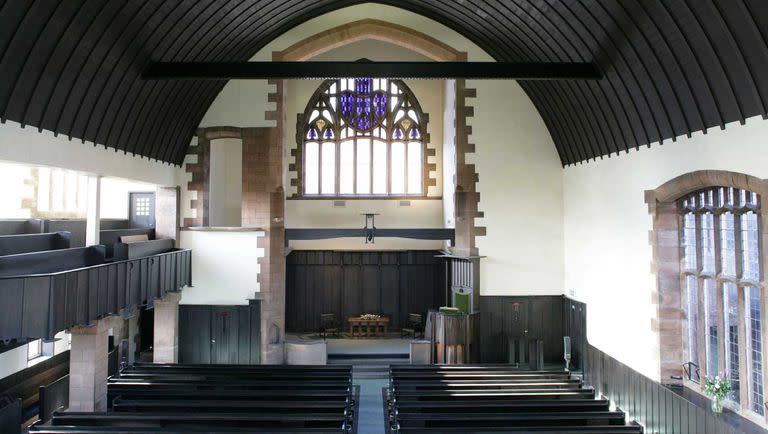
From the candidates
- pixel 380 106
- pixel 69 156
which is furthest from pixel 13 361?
pixel 380 106

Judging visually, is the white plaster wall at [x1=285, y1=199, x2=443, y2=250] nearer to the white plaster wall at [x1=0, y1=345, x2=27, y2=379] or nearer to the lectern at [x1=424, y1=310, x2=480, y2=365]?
the lectern at [x1=424, y1=310, x2=480, y2=365]

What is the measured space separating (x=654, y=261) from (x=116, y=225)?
1259 cm

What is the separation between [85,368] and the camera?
10.0 meters

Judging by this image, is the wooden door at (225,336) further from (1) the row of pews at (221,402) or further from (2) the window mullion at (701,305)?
(2) the window mullion at (701,305)

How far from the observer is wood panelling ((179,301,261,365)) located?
1445 centimetres

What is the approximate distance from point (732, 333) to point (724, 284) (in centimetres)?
73

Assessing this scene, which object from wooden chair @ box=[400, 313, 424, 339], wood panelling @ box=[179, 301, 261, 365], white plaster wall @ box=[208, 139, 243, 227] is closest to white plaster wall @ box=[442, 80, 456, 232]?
wooden chair @ box=[400, 313, 424, 339]

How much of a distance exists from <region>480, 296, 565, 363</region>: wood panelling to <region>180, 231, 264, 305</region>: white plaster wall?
613 cm

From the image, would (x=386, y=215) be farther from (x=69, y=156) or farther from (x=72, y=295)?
(x=72, y=295)

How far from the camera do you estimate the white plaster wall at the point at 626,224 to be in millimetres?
7766

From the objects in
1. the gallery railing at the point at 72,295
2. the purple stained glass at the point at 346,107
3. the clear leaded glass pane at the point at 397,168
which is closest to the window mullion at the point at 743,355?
the gallery railing at the point at 72,295

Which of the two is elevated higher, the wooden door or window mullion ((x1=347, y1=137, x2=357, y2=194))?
window mullion ((x1=347, y1=137, x2=357, y2=194))

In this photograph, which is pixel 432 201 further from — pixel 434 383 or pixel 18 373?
pixel 18 373

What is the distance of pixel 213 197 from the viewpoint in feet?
51.5
